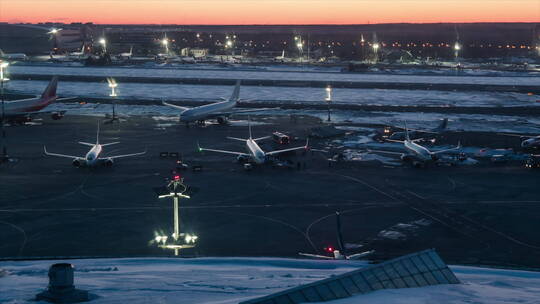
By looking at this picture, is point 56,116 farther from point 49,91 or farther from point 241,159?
point 241,159

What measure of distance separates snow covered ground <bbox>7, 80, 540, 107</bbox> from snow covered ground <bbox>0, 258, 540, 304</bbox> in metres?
108

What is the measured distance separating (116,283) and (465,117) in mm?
104534

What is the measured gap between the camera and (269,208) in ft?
202

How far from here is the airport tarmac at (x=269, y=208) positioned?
5112 cm

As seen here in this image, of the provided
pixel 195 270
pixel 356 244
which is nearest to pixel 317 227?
pixel 356 244

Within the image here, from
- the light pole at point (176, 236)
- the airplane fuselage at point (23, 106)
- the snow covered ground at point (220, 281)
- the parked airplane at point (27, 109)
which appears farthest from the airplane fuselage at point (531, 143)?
the airplane fuselage at point (23, 106)

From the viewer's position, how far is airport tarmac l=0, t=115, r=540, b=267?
168ft

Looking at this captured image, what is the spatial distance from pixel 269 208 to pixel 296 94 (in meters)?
100

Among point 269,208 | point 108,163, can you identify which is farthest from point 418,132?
point 108,163

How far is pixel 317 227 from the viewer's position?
56000 millimetres

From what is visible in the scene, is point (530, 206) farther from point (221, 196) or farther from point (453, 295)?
point (453, 295)

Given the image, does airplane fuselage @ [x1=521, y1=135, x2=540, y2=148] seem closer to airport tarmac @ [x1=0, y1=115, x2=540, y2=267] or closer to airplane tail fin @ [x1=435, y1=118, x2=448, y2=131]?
airport tarmac @ [x1=0, y1=115, x2=540, y2=267]

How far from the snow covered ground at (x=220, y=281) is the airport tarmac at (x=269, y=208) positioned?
1191 cm

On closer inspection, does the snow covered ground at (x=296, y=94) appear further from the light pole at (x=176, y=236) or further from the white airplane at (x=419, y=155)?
the light pole at (x=176, y=236)
